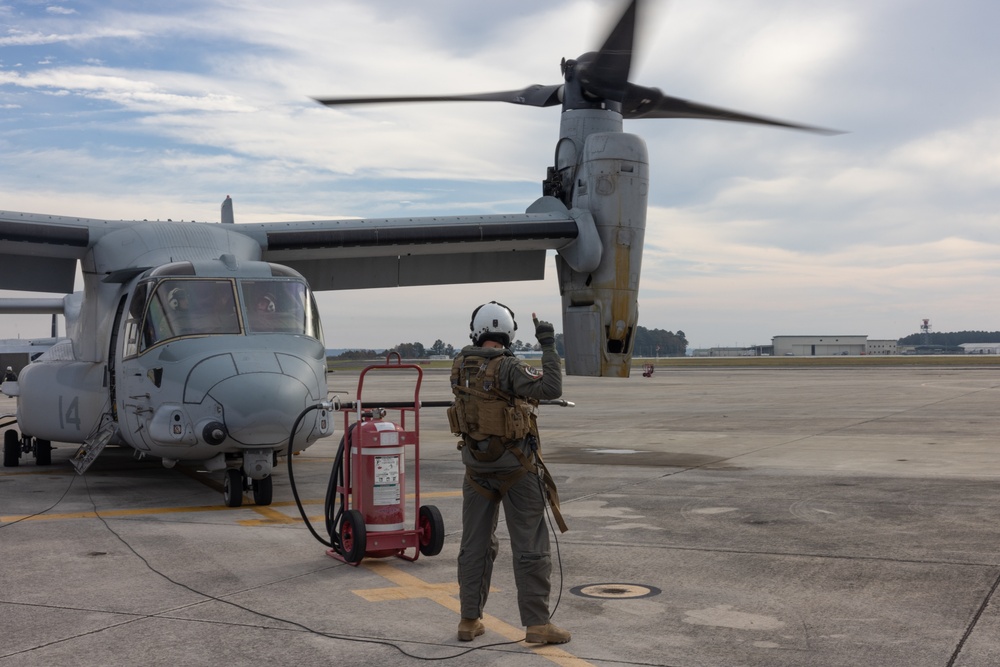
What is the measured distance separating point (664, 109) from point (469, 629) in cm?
1468

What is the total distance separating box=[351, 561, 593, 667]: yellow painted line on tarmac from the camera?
4.94 metres

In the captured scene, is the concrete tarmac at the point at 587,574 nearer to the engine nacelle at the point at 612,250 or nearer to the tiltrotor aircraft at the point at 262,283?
the tiltrotor aircraft at the point at 262,283

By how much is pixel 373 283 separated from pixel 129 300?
6.90 m

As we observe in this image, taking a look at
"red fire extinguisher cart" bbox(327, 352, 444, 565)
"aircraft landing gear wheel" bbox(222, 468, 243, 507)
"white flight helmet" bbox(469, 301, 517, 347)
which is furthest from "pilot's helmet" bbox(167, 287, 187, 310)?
"white flight helmet" bbox(469, 301, 517, 347)

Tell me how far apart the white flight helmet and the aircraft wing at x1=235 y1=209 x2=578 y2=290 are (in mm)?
9362

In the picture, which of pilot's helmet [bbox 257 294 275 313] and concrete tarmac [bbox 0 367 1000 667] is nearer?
concrete tarmac [bbox 0 367 1000 667]


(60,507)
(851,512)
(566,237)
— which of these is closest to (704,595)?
(851,512)

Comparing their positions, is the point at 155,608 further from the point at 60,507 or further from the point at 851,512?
the point at 851,512

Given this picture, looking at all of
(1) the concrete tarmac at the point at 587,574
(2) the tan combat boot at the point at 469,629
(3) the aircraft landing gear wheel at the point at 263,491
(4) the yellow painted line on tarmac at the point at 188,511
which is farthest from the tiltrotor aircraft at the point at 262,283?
(2) the tan combat boot at the point at 469,629

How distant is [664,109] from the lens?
18.3m

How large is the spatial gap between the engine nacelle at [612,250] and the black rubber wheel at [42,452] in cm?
827

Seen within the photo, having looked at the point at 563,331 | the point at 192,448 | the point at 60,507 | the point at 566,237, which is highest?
the point at 566,237

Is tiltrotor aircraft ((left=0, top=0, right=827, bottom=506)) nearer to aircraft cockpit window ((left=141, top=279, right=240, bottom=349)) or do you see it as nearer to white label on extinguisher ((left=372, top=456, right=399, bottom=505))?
aircraft cockpit window ((left=141, top=279, right=240, bottom=349))

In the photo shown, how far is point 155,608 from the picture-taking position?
591cm
